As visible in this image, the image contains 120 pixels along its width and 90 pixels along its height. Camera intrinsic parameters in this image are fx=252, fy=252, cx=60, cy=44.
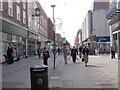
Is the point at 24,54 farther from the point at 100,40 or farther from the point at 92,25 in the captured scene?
the point at 92,25

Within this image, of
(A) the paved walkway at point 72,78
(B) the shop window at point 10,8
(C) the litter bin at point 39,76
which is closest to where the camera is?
(C) the litter bin at point 39,76

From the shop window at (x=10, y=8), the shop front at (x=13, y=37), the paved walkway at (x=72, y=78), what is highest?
the shop window at (x=10, y=8)

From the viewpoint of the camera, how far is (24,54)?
37.6 meters

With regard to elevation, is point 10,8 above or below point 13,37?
above

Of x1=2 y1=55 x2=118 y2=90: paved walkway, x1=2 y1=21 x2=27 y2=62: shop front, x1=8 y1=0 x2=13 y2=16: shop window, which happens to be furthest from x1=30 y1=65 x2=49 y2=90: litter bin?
x1=8 y1=0 x2=13 y2=16: shop window

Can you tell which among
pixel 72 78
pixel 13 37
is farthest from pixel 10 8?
pixel 72 78

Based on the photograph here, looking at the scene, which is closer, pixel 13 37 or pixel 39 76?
pixel 39 76

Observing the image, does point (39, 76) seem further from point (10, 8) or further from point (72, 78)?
point (10, 8)

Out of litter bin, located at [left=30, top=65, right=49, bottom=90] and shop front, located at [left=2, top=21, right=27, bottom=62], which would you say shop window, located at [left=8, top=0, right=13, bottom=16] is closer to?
shop front, located at [left=2, top=21, right=27, bottom=62]

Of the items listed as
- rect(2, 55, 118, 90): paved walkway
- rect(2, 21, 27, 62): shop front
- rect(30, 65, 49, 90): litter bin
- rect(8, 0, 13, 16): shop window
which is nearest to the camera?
rect(30, 65, 49, 90): litter bin

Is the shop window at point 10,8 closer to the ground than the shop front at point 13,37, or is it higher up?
higher up

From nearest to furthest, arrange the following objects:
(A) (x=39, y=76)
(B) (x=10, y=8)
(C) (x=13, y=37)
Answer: (A) (x=39, y=76) → (B) (x=10, y=8) → (C) (x=13, y=37)

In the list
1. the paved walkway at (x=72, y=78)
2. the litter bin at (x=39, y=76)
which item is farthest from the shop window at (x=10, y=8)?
the litter bin at (x=39, y=76)

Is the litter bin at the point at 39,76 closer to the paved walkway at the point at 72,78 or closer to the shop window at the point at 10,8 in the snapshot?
the paved walkway at the point at 72,78
